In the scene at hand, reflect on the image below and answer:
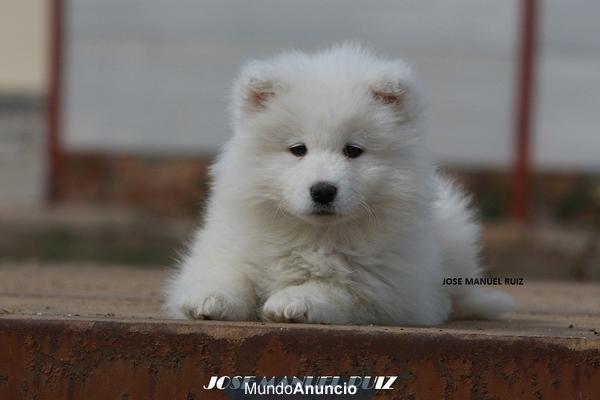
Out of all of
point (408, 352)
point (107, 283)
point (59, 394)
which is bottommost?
point (107, 283)

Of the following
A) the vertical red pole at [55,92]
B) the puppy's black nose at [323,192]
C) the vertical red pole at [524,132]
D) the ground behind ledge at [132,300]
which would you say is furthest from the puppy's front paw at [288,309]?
the vertical red pole at [55,92]

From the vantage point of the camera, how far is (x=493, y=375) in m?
4.68

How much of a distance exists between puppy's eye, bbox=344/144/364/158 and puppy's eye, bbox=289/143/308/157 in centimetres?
17

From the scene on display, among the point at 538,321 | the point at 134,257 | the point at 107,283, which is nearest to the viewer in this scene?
the point at 538,321

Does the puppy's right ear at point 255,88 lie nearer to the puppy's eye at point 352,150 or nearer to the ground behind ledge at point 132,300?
the puppy's eye at point 352,150

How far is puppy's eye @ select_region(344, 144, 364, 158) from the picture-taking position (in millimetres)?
5230

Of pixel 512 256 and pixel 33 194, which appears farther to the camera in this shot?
pixel 33 194

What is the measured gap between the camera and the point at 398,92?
17.7 ft

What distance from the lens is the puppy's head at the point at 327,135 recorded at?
5.11m

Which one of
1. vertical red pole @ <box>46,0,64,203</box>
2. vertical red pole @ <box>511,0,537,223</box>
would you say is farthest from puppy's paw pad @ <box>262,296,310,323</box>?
vertical red pole @ <box>46,0,64,203</box>

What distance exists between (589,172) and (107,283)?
6697mm

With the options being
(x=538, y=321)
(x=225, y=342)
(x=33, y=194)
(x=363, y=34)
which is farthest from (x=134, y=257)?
(x=225, y=342)

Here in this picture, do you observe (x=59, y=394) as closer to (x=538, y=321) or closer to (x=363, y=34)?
(x=538, y=321)

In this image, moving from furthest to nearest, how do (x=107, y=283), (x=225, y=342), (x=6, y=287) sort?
1. (x=107, y=283)
2. (x=6, y=287)
3. (x=225, y=342)
